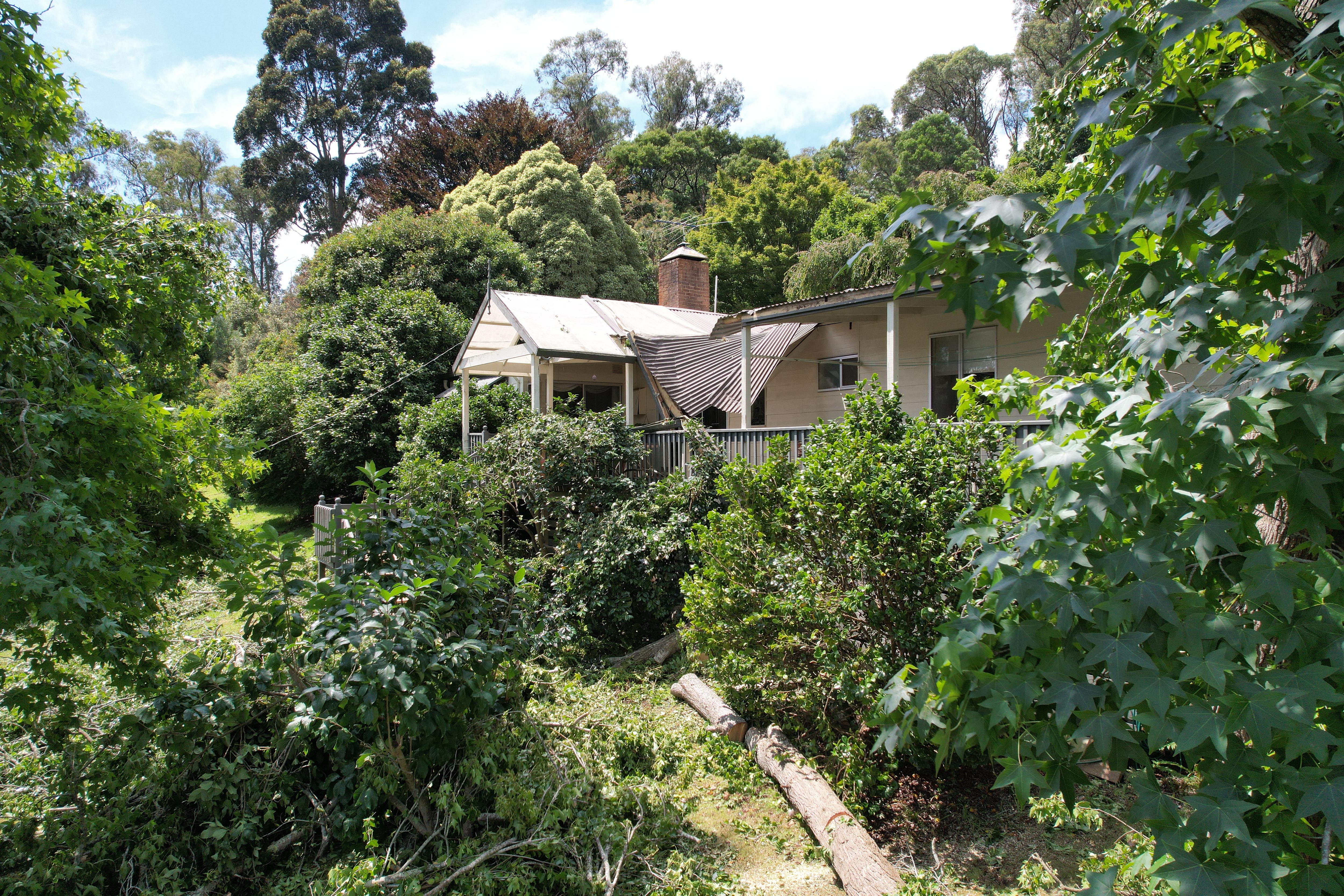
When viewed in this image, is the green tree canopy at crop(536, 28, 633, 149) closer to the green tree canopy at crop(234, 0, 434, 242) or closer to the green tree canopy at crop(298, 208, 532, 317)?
the green tree canopy at crop(234, 0, 434, 242)

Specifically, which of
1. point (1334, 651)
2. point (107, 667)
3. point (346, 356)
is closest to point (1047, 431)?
point (1334, 651)

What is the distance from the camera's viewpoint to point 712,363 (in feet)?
50.8

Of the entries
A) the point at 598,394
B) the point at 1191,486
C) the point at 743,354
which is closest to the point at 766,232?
the point at 598,394

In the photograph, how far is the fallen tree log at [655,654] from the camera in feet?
29.9

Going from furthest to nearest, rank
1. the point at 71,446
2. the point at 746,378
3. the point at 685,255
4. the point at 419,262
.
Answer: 1. the point at 419,262
2. the point at 685,255
3. the point at 746,378
4. the point at 71,446

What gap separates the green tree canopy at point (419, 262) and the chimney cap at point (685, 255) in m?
6.76

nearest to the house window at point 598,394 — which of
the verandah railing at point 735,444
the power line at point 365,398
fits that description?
the power line at point 365,398

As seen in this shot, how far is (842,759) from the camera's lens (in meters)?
5.82

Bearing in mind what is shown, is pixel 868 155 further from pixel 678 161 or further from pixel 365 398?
pixel 365 398

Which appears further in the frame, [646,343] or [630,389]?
[646,343]

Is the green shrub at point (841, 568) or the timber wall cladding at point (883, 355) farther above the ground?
the timber wall cladding at point (883, 355)

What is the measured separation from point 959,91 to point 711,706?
5648cm

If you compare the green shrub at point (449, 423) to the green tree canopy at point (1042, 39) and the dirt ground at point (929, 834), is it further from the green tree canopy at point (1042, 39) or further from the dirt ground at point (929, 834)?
the green tree canopy at point (1042, 39)

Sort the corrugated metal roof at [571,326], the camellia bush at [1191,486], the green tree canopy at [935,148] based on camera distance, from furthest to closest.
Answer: the green tree canopy at [935,148]
the corrugated metal roof at [571,326]
the camellia bush at [1191,486]
